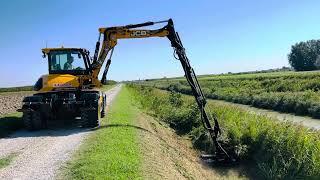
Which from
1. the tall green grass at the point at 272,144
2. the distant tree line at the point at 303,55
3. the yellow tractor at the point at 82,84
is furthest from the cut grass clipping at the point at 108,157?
the distant tree line at the point at 303,55

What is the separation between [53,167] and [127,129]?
24.1 feet

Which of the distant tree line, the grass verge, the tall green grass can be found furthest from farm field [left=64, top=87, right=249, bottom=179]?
the distant tree line

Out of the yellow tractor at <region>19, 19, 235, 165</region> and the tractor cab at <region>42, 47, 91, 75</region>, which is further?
the tractor cab at <region>42, 47, 91, 75</region>

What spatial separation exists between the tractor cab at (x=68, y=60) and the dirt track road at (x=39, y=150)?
3.09 metres

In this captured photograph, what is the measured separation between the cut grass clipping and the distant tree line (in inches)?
4783

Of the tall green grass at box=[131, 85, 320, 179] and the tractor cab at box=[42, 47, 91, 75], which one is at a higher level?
the tractor cab at box=[42, 47, 91, 75]

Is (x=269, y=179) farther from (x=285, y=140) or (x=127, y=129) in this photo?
(x=127, y=129)

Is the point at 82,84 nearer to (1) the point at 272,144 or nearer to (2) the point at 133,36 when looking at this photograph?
(2) the point at 133,36

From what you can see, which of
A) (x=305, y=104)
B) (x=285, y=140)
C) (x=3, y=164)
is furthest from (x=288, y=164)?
(x=305, y=104)

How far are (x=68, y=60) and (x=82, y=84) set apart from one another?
1.40 meters

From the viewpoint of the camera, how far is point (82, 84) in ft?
68.6

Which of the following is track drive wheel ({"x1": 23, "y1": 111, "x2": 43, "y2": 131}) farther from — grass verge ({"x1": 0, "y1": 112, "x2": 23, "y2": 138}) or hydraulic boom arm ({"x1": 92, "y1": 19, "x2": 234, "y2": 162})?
hydraulic boom arm ({"x1": 92, "y1": 19, "x2": 234, "y2": 162})

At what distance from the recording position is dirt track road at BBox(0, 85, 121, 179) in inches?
456

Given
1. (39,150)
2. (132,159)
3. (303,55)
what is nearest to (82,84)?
(39,150)
